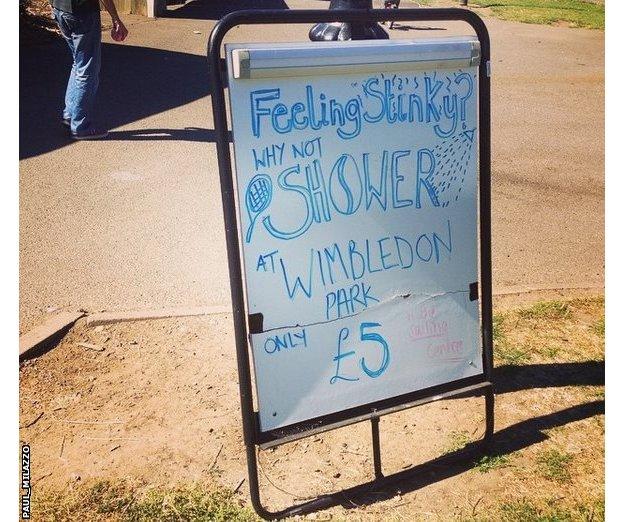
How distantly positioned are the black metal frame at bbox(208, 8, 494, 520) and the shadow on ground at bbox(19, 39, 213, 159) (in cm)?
468

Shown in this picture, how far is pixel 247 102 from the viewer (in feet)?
7.06

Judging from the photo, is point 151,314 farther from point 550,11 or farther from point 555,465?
point 550,11

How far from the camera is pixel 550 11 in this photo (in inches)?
729

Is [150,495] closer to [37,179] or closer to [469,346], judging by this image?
[469,346]

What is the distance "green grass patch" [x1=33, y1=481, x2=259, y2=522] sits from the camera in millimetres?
2477

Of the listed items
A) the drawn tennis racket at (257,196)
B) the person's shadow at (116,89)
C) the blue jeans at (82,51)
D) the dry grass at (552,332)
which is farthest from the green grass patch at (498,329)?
the blue jeans at (82,51)

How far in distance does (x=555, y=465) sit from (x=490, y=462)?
0.30m

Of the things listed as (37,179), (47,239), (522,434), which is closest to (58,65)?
(37,179)

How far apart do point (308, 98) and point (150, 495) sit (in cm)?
180

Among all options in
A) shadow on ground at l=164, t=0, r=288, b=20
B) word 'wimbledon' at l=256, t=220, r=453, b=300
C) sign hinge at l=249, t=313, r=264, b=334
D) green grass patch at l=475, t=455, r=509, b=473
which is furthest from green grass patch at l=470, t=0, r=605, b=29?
sign hinge at l=249, t=313, r=264, b=334

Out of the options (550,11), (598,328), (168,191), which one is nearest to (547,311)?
(598,328)

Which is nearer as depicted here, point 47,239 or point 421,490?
point 421,490

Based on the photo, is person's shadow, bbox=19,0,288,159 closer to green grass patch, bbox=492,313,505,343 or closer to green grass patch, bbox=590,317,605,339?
green grass patch, bbox=492,313,505,343

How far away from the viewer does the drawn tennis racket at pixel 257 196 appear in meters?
2.22
